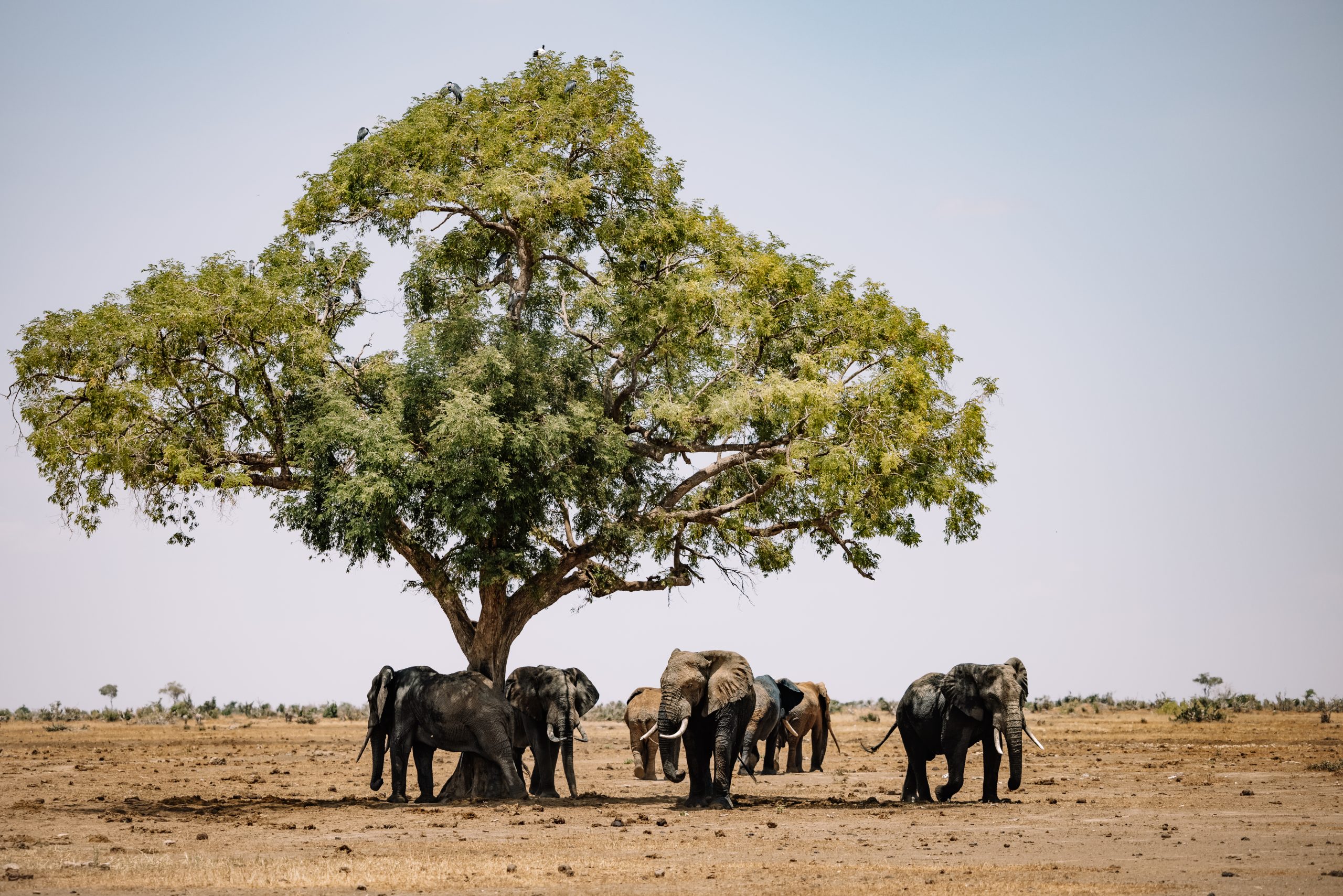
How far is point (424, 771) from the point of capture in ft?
79.2

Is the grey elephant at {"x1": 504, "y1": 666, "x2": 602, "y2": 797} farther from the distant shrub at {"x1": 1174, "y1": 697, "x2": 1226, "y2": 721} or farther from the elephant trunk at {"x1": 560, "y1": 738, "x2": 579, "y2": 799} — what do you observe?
the distant shrub at {"x1": 1174, "y1": 697, "x2": 1226, "y2": 721}

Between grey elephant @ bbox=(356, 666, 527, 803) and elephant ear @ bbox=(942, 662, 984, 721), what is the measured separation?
751 centimetres

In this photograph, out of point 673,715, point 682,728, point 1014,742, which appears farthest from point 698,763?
point 1014,742

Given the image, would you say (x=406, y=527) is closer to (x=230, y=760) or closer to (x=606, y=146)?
(x=606, y=146)

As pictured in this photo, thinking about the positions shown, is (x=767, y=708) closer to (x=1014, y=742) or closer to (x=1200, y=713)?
(x=1014, y=742)

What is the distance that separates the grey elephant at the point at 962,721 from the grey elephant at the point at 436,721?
653cm

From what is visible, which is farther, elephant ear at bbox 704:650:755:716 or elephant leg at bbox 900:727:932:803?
elephant leg at bbox 900:727:932:803

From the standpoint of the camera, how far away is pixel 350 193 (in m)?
27.3

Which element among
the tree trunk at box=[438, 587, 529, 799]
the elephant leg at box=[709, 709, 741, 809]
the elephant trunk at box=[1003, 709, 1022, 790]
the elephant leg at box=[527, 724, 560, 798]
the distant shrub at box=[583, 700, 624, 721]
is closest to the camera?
the elephant leg at box=[709, 709, 741, 809]

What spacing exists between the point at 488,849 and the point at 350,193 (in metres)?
14.9

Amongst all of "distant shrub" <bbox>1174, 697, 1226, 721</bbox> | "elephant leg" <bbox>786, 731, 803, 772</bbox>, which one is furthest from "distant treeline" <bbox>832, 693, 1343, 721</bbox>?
"elephant leg" <bbox>786, 731, 803, 772</bbox>

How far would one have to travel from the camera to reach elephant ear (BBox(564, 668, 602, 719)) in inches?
985

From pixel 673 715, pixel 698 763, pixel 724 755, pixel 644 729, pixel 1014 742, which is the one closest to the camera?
pixel 673 715

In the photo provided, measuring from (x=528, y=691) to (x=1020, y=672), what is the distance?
340 inches
